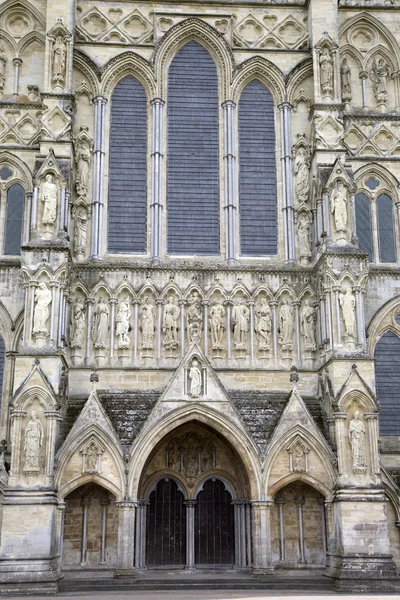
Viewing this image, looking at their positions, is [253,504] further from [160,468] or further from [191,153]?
[191,153]

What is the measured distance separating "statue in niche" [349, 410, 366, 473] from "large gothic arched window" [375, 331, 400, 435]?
2543 mm

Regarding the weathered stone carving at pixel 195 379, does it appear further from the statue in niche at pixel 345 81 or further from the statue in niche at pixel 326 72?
the statue in niche at pixel 345 81

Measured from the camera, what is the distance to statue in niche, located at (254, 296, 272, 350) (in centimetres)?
2158

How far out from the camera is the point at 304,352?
2162 centimetres

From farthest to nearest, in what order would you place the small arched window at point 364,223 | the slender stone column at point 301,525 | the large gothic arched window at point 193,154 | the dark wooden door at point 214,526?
the small arched window at point 364,223, the large gothic arched window at point 193,154, the dark wooden door at point 214,526, the slender stone column at point 301,525

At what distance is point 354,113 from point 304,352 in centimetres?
787

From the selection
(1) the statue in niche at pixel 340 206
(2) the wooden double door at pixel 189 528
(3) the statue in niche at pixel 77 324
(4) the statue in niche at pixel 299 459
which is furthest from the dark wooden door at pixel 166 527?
(1) the statue in niche at pixel 340 206

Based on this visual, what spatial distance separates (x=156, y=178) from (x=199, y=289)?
366 cm

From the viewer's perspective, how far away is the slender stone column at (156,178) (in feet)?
73.6

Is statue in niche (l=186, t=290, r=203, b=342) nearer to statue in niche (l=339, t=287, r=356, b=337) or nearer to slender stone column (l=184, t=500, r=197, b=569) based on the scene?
statue in niche (l=339, t=287, r=356, b=337)

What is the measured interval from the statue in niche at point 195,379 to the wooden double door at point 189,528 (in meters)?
2.75

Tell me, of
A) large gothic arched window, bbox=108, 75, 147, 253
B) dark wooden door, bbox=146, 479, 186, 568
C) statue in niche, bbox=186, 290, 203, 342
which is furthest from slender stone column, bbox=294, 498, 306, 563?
large gothic arched window, bbox=108, 75, 147, 253

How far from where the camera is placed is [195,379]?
787 inches

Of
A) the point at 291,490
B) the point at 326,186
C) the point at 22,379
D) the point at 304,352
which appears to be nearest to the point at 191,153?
the point at 326,186
